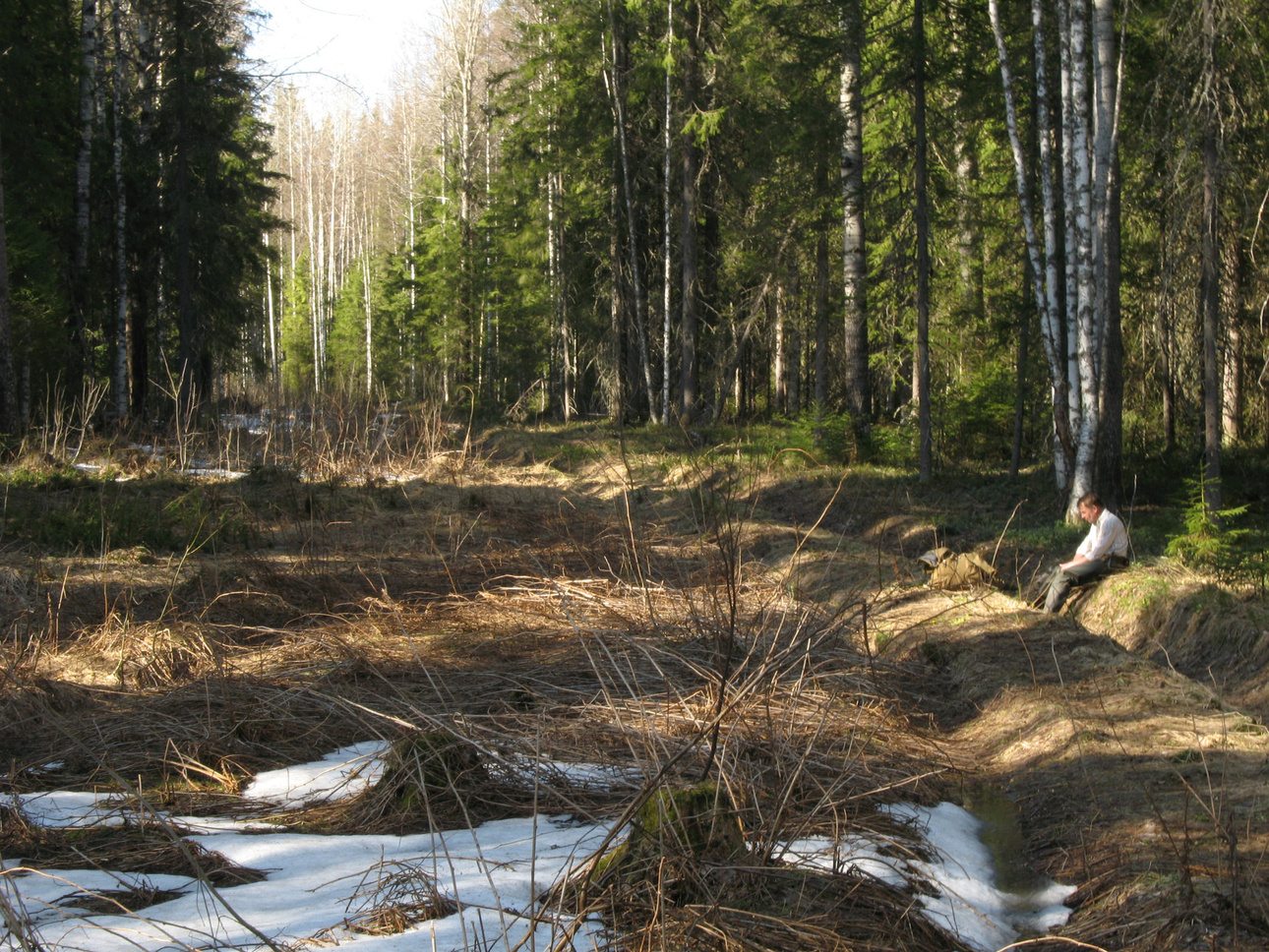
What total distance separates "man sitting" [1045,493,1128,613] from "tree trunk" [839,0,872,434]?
313 inches

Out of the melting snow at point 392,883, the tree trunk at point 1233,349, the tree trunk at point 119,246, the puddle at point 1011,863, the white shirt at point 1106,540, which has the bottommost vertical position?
the puddle at point 1011,863

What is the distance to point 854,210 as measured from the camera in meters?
15.2

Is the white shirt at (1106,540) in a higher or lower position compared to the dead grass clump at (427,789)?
higher

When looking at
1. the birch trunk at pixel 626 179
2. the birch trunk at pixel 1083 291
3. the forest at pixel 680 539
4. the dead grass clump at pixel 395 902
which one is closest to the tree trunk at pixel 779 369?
the forest at pixel 680 539

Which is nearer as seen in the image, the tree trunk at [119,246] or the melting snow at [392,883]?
the melting snow at [392,883]

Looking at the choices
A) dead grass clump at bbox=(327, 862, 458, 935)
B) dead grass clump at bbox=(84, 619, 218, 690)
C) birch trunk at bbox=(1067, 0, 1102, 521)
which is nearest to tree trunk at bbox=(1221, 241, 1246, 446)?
birch trunk at bbox=(1067, 0, 1102, 521)

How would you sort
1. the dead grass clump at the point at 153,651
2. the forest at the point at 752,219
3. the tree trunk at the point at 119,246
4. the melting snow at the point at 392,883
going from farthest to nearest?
the tree trunk at the point at 119,246 < the forest at the point at 752,219 < the dead grass clump at the point at 153,651 < the melting snow at the point at 392,883

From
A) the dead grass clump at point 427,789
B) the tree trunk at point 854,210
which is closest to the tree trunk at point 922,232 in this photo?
the tree trunk at point 854,210

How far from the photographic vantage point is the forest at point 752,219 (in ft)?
34.9

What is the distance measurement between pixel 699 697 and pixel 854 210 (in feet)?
41.2

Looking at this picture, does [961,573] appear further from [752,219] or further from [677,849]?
[752,219]

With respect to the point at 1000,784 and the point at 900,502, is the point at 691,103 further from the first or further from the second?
the point at 1000,784

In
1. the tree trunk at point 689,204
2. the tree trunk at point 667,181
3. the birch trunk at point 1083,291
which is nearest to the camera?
the birch trunk at point 1083,291

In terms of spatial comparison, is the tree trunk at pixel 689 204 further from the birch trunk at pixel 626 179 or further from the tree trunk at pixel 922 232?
the tree trunk at pixel 922 232
